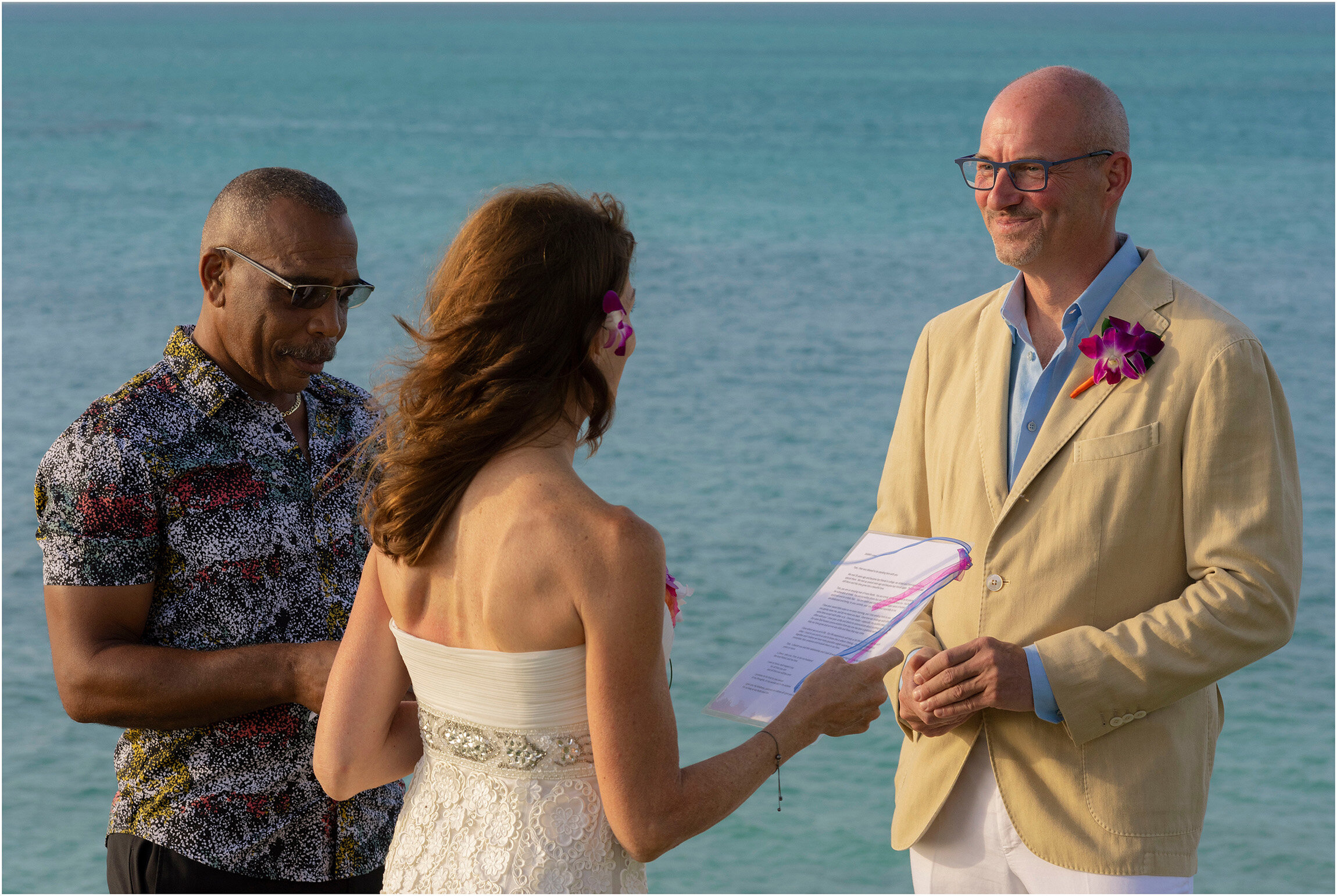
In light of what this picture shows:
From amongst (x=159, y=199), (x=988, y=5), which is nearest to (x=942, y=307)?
(x=159, y=199)

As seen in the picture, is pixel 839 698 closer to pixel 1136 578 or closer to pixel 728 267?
pixel 1136 578

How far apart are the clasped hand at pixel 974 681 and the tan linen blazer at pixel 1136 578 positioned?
0.07m

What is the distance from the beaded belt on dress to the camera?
83.2 inches

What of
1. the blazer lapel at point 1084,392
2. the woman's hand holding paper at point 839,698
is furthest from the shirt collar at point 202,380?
the blazer lapel at point 1084,392

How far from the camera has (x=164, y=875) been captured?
2508 mm

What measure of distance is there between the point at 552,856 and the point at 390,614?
0.50 metres

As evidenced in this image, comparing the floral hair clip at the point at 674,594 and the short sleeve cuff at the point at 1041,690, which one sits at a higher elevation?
the floral hair clip at the point at 674,594

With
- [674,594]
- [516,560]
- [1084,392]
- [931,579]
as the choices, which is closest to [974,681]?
[931,579]

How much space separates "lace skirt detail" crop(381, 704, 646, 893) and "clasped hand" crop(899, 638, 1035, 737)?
2.55ft

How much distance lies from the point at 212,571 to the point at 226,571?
26 mm

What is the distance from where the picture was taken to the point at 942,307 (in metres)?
20.9

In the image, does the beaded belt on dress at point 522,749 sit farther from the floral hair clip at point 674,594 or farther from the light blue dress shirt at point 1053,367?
the light blue dress shirt at point 1053,367

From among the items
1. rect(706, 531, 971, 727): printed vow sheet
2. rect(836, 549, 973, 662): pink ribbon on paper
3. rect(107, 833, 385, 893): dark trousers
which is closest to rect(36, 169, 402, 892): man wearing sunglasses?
rect(107, 833, 385, 893): dark trousers

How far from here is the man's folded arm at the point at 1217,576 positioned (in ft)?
8.39
